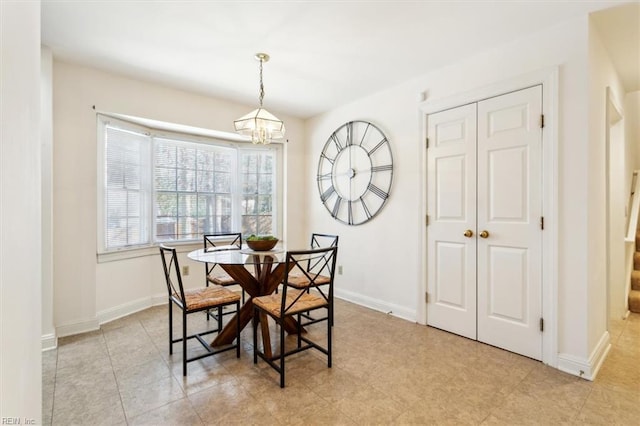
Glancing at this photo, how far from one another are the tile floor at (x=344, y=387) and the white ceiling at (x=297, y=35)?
8.42 feet

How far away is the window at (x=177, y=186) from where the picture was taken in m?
3.33

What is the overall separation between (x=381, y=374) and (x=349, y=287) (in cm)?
181

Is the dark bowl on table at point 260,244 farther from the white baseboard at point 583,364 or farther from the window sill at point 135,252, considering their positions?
the white baseboard at point 583,364

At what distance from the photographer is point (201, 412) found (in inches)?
69.7

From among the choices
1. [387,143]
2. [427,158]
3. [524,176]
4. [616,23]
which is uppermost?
[616,23]

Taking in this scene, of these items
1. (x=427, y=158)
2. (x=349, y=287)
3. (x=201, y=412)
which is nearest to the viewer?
(x=201, y=412)

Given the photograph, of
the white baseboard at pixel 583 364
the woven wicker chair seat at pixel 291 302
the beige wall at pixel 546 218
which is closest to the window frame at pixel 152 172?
the beige wall at pixel 546 218

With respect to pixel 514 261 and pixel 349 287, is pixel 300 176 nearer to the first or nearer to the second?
pixel 349 287

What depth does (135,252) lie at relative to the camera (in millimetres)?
3525

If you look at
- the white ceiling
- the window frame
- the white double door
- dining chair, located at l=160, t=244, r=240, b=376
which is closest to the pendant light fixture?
the white ceiling

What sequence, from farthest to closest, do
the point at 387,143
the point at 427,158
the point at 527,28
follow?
the point at 387,143 → the point at 427,158 → the point at 527,28

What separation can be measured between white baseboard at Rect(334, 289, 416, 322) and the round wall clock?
93cm

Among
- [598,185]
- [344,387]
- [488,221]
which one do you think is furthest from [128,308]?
[598,185]

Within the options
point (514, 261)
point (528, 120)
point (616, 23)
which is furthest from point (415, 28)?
point (514, 261)
